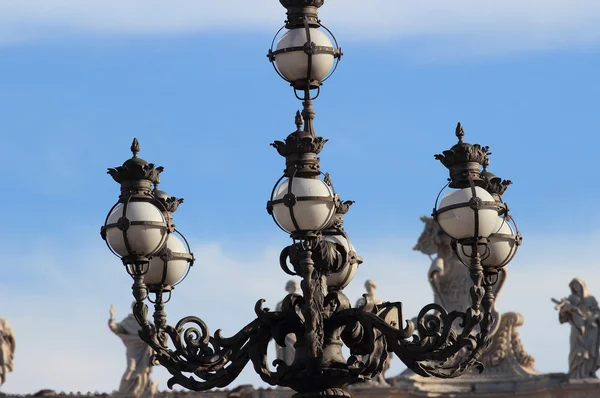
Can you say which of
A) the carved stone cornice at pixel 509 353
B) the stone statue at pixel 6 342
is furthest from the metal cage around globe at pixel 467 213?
the stone statue at pixel 6 342

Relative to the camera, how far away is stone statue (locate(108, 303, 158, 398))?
36.4 m

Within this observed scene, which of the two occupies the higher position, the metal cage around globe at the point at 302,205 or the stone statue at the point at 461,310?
the stone statue at the point at 461,310

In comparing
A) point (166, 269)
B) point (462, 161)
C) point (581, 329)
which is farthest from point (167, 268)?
point (581, 329)

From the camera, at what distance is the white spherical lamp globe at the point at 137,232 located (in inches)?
545

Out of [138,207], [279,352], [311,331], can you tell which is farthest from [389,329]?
[279,352]

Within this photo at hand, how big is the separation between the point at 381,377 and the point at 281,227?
22.6 metres

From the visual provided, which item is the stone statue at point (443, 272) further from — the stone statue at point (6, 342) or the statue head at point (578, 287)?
the stone statue at point (6, 342)

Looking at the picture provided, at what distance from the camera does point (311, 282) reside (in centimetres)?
1344

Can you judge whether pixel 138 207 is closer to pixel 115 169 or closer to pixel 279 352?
pixel 115 169

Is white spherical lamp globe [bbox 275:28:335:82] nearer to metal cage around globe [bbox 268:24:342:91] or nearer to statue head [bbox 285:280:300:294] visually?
metal cage around globe [bbox 268:24:342:91]

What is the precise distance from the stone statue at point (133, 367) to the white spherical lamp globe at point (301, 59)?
74.3 ft

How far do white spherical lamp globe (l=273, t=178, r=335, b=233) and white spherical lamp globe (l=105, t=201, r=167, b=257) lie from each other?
871 millimetres

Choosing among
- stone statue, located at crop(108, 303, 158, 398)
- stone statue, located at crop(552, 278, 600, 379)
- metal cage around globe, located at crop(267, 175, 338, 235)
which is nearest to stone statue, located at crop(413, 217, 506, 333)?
stone statue, located at crop(552, 278, 600, 379)

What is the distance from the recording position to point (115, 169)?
555 inches
